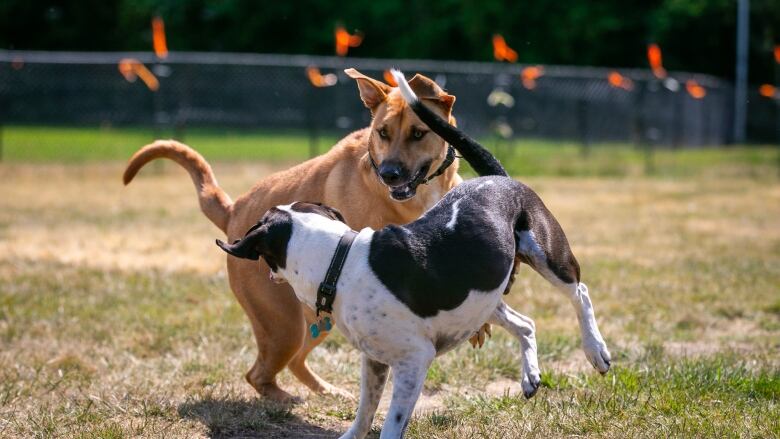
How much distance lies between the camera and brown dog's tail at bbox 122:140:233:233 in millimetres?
5262

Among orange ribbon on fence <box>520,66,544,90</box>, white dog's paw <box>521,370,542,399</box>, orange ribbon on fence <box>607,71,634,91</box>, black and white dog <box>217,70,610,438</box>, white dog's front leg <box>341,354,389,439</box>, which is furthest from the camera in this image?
orange ribbon on fence <box>607,71,634,91</box>

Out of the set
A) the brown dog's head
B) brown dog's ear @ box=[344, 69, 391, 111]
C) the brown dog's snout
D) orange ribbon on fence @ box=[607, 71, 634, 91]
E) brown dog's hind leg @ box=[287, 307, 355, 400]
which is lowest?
orange ribbon on fence @ box=[607, 71, 634, 91]

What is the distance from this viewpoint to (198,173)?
5.38m

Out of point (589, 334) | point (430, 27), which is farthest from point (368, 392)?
point (430, 27)

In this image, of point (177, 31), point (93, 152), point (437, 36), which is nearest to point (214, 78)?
point (93, 152)

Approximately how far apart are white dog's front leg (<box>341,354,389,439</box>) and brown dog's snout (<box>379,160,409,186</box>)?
3.91 feet

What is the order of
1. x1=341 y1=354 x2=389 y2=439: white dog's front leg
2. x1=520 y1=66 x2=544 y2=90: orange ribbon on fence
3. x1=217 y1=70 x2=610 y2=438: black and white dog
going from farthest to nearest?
x1=520 y1=66 x2=544 y2=90: orange ribbon on fence
x1=341 y1=354 x2=389 y2=439: white dog's front leg
x1=217 y1=70 x2=610 y2=438: black and white dog

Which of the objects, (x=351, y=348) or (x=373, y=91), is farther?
(x=351, y=348)

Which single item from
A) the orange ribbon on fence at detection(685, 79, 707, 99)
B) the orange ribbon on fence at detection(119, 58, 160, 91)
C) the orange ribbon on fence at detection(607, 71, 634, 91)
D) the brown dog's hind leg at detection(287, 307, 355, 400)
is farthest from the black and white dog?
the orange ribbon on fence at detection(685, 79, 707, 99)

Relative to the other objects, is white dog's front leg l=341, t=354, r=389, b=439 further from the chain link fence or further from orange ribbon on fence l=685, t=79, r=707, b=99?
orange ribbon on fence l=685, t=79, r=707, b=99

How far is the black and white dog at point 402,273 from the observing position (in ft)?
11.8

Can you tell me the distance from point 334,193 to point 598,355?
1567 mm

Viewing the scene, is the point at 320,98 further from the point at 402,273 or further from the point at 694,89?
the point at 402,273

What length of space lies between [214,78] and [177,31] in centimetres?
1511
